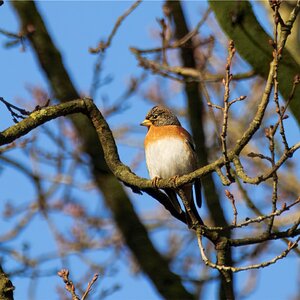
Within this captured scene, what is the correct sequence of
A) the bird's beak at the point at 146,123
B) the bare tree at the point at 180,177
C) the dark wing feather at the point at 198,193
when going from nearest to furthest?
the bare tree at the point at 180,177, the dark wing feather at the point at 198,193, the bird's beak at the point at 146,123

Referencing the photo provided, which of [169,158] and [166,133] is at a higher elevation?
[166,133]

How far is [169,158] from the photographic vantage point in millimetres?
5379

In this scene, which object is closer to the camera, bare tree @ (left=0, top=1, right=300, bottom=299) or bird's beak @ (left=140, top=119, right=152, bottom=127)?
bare tree @ (left=0, top=1, right=300, bottom=299)

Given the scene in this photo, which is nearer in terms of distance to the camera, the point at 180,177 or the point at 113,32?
the point at 180,177

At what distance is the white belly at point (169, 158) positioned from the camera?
17.6 feet

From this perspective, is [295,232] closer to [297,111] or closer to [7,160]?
[297,111]

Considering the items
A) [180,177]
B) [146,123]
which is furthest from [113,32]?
[180,177]

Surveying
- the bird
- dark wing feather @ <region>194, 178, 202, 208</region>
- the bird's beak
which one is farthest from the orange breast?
dark wing feather @ <region>194, 178, 202, 208</region>

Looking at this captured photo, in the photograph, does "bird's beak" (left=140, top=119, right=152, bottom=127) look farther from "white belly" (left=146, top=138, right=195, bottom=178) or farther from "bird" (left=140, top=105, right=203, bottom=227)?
"white belly" (left=146, top=138, right=195, bottom=178)

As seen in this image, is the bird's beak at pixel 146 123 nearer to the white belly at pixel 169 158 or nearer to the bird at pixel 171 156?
the bird at pixel 171 156

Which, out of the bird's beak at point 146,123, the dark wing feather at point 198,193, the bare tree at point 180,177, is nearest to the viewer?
the bare tree at point 180,177

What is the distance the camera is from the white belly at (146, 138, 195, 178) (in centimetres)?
535

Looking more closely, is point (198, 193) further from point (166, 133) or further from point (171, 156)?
point (166, 133)

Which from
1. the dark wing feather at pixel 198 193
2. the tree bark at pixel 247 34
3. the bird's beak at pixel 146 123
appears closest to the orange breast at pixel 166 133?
the bird's beak at pixel 146 123
